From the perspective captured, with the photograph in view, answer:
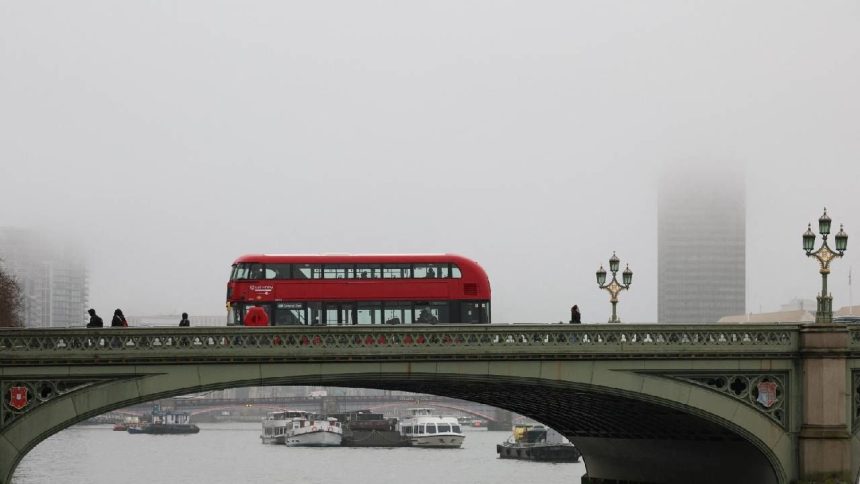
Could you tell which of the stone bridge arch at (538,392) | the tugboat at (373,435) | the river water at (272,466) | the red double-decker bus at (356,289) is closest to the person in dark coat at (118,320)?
the stone bridge arch at (538,392)

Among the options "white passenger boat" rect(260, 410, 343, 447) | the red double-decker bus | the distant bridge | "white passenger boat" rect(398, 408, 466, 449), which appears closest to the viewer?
the distant bridge

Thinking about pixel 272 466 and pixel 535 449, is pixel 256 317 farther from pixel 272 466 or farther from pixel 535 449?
pixel 535 449

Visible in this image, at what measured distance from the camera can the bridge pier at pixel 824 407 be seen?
5172 centimetres

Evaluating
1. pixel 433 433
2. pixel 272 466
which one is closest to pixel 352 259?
pixel 272 466

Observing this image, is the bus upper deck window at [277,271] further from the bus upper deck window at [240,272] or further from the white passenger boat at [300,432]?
the white passenger boat at [300,432]

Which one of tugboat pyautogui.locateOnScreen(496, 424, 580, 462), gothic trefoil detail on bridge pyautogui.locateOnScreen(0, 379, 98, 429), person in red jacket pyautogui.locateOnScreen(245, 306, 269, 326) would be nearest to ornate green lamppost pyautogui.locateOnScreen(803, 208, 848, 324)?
person in red jacket pyautogui.locateOnScreen(245, 306, 269, 326)

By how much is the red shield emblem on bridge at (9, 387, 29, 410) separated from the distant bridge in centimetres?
4

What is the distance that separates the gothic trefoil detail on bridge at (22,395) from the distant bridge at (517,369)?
4cm

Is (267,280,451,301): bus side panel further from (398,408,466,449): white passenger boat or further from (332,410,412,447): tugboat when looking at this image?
(332,410,412,447): tugboat

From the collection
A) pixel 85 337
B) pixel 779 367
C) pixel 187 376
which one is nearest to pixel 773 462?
pixel 779 367

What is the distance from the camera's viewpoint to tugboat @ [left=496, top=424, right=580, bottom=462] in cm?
13138

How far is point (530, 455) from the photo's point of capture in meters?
133

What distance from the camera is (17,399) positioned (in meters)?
46.6

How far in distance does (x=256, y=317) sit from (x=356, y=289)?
5643 mm
